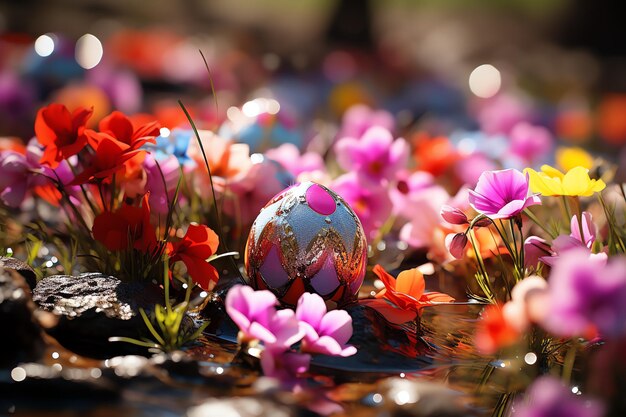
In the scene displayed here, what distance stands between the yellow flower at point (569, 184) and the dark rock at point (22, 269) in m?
1.24

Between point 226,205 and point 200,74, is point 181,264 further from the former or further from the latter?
point 200,74

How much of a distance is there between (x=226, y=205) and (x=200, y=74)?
5609 mm

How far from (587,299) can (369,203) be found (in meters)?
1.36

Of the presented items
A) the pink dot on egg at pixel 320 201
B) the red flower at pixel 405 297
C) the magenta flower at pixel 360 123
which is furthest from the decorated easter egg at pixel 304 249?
the magenta flower at pixel 360 123

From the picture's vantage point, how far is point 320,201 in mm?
2182

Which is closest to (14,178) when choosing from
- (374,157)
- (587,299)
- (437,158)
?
(374,157)

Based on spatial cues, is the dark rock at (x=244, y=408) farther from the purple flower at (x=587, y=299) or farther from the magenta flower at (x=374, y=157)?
the magenta flower at (x=374, y=157)

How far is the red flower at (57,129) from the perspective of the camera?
86.8 inches

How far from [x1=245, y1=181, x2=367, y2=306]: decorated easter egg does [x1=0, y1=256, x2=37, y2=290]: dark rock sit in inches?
21.1

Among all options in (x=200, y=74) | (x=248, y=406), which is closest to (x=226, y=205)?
(x=248, y=406)

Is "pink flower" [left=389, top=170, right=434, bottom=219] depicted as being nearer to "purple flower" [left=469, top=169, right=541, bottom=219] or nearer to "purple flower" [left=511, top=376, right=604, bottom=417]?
"purple flower" [left=469, top=169, right=541, bottom=219]

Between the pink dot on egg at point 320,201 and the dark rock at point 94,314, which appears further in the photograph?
the pink dot on egg at point 320,201

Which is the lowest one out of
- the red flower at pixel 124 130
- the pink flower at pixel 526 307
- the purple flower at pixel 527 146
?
the purple flower at pixel 527 146

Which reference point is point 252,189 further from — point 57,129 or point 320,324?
point 320,324
